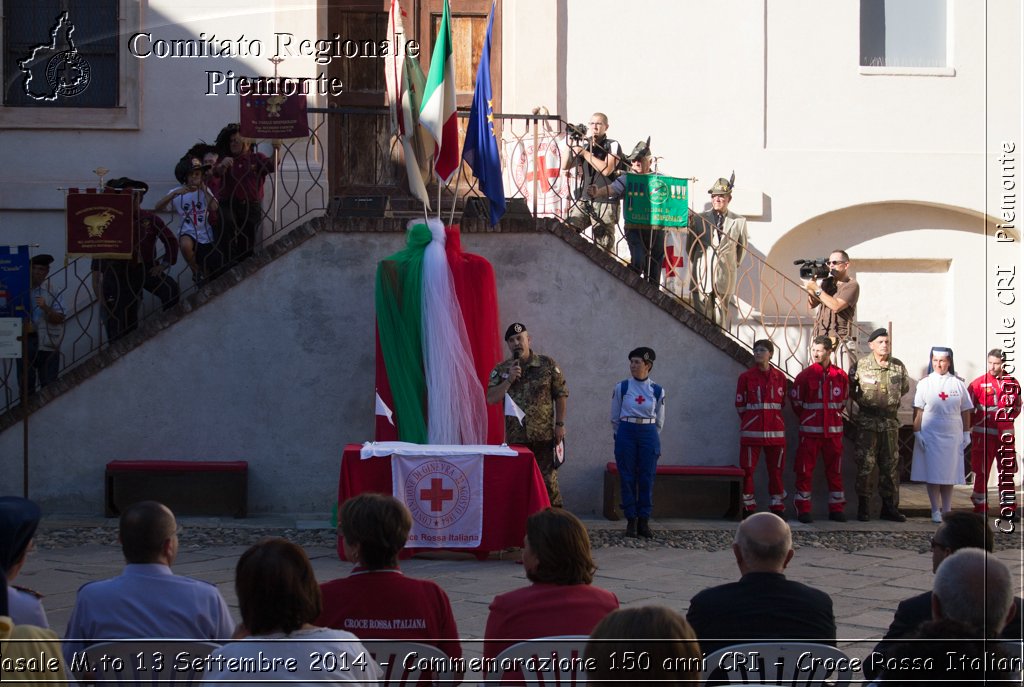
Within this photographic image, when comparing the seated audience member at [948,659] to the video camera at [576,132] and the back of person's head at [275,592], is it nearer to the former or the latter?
the back of person's head at [275,592]

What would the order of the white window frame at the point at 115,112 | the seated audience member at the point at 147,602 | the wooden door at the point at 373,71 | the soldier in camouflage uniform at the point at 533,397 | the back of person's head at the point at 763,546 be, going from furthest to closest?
1. the wooden door at the point at 373,71
2. the white window frame at the point at 115,112
3. the soldier in camouflage uniform at the point at 533,397
4. the back of person's head at the point at 763,546
5. the seated audience member at the point at 147,602

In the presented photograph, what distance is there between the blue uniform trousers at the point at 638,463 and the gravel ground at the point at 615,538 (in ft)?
0.96

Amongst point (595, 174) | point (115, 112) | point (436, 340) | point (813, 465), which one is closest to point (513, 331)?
point (436, 340)

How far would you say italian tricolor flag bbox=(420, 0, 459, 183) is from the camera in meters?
11.8

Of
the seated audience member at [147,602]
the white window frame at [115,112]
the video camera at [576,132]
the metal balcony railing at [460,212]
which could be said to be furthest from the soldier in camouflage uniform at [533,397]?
the seated audience member at [147,602]

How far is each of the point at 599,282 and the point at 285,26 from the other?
4516mm

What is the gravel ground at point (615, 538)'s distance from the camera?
11.1m

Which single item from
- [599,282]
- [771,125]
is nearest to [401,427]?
[599,282]

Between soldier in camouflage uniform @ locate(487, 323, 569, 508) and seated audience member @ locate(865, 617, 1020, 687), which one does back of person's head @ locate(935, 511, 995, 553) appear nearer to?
seated audience member @ locate(865, 617, 1020, 687)

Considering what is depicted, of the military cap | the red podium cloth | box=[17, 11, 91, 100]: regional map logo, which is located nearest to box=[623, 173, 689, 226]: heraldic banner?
the military cap

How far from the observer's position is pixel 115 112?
1459 centimetres

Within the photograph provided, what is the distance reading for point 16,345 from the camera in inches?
461

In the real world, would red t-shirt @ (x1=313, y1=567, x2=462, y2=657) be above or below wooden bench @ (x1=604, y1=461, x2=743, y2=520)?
above

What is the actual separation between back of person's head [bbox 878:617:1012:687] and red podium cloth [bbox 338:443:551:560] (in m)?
6.37
